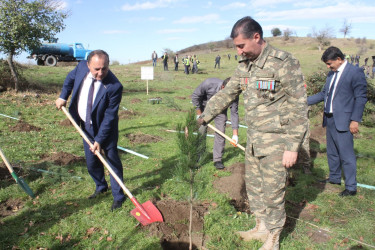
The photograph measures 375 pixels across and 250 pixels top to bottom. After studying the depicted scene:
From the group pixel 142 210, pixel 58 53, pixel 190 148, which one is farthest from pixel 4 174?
pixel 58 53

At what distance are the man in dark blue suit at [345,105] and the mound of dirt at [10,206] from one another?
4.95 meters

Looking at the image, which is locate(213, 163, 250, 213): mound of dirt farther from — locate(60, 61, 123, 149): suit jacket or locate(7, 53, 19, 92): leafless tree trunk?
locate(7, 53, 19, 92): leafless tree trunk

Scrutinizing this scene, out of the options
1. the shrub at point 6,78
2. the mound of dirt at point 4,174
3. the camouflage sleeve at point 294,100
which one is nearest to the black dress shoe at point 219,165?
the camouflage sleeve at point 294,100

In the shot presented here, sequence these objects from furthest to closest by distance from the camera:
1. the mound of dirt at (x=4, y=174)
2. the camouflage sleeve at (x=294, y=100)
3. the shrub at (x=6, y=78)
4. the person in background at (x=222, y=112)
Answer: the shrub at (x=6, y=78) < the person in background at (x=222, y=112) < the mound of dirt at (x=4, y=174) < the camouflage sleeve at (x=294, y=100)

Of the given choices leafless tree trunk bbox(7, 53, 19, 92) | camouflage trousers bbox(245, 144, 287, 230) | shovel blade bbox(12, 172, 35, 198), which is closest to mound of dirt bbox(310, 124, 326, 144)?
camouflage trousers bbox(245, 144, 287, 230)

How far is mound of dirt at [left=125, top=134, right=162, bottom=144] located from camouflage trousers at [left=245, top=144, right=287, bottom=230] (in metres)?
4.50

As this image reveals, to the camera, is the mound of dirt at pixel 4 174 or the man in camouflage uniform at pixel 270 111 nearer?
the man in camouflage uniform at pixel 270 111

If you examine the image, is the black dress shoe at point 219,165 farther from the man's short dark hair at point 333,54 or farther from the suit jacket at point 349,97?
the man's short dark hair at point 333,54

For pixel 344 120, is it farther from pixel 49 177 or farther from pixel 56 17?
pixel 56 17

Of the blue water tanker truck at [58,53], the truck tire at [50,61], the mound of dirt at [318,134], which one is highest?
the blue water tanker truck at [58,53]

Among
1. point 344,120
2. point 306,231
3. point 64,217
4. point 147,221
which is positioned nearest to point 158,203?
point 147,221

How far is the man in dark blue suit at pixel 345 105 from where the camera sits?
13.8 feet

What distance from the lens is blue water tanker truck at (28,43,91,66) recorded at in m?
27.0

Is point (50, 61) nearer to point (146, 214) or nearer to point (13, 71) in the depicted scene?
point (13, 71)
